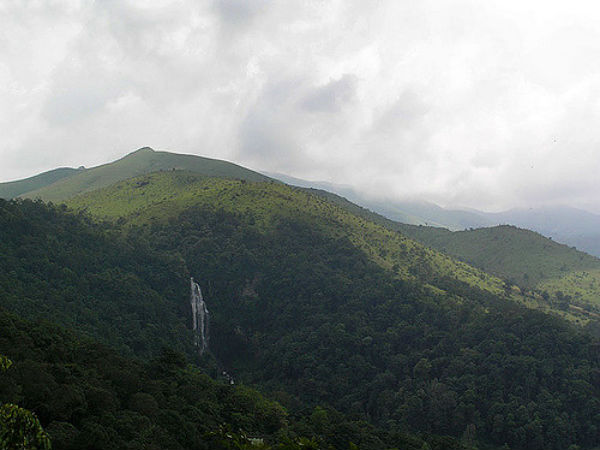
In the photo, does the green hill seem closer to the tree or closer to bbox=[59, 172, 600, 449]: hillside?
bbox=[59, 172, 600, 449]: hillside

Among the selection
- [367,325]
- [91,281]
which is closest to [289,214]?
[367,325]

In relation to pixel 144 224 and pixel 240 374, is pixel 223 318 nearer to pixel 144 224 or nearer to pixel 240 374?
pixel 240 374

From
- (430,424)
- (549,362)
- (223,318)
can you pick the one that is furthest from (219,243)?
(549,362)

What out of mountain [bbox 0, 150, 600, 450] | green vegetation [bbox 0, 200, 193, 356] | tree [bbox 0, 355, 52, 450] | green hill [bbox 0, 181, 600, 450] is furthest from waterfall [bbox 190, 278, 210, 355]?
tree [bbox 0, 355, 52, 450]

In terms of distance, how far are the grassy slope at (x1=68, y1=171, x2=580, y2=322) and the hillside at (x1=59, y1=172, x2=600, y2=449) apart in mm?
752

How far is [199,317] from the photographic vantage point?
381 ft

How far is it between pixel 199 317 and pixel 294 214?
5244 centimetres

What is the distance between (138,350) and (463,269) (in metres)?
113

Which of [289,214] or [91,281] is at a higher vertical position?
[289,214]

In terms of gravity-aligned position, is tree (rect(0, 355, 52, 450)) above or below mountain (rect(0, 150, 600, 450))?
above

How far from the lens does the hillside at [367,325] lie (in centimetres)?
7838

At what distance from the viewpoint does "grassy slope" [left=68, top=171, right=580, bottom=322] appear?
14162cm

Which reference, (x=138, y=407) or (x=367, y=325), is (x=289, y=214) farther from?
(x=138, y=407)

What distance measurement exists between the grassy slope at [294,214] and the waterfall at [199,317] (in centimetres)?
3537
